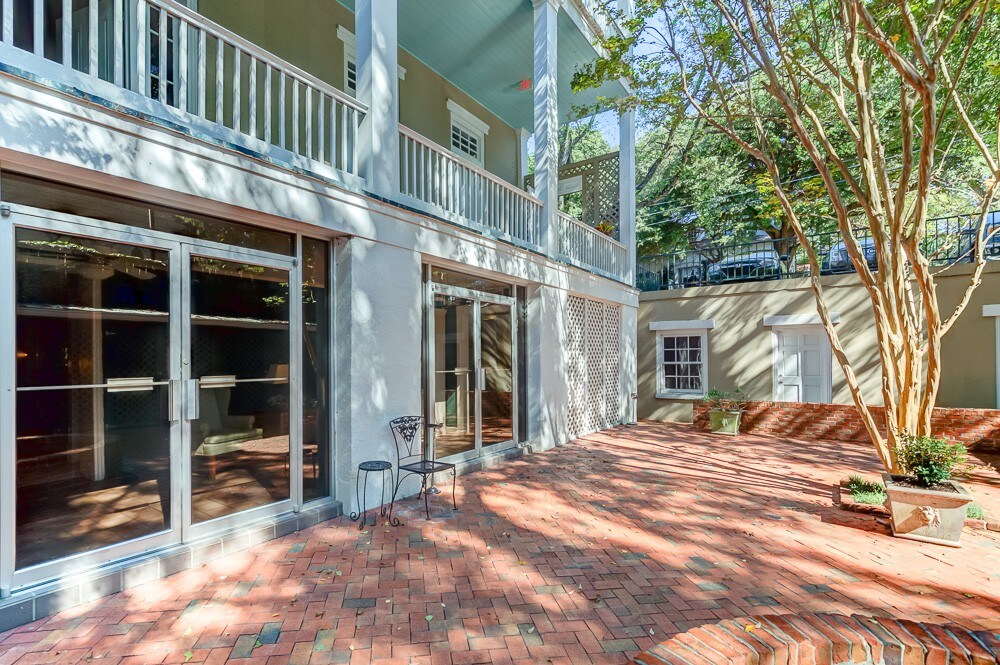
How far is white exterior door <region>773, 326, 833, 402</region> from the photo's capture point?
1014 centimetres

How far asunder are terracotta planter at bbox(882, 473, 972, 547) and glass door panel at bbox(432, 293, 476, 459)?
438 cm

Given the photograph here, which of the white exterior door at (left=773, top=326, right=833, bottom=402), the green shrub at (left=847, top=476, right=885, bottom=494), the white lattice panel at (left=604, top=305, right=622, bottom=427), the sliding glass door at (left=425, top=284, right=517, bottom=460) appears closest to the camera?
the green shrub at (left=847, top=476, right=885, bottom=494)

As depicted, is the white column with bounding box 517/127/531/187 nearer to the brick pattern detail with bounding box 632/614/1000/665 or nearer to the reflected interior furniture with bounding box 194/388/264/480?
the reflected interior furniture with bounding box 194/388/264/480

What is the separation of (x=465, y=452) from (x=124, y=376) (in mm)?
3947

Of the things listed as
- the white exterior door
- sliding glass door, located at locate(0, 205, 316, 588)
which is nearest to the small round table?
sliding glass door, located at locate(0, 205, 316, 588)

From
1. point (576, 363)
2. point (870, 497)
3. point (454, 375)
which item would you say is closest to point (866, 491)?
point (870, 497)

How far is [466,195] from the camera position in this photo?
652 centimetres

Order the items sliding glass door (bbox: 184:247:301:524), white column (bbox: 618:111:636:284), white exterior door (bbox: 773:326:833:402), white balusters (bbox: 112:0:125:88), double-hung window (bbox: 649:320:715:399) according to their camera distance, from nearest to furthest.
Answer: white balusters (bbox: 112:0:125:88)
sliding glass door (bbox: 184:247:301:524)
white exterior door (bbox: 773:326:833:402)
white column (bbox: 618:111:636:284)
double-hung window (bbox: 649:320:715:399)

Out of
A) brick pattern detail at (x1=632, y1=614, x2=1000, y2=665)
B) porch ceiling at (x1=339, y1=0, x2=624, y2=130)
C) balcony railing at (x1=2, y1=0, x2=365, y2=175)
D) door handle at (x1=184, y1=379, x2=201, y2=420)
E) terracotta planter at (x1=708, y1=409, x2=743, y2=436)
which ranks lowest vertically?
terracotta planter at (x1=708, y1=409, x2=743, y2=436)

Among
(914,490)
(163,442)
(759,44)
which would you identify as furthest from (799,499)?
(163,442)

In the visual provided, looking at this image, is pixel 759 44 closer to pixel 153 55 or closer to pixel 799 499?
pixel 799 499

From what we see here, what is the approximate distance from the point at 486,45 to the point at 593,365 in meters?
5.83

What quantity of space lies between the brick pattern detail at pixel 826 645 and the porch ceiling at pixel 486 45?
25.5ft

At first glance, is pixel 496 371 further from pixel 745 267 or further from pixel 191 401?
pixel 745 267
